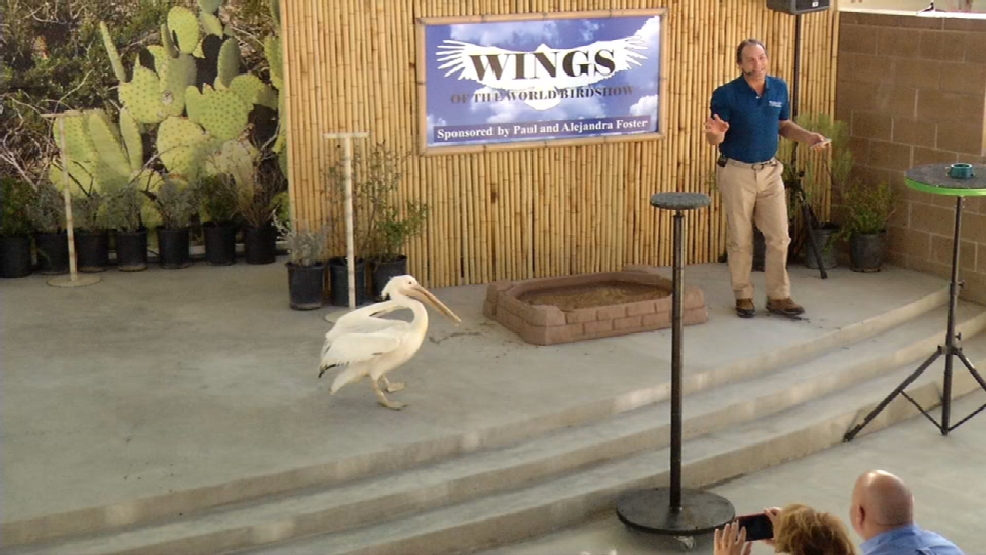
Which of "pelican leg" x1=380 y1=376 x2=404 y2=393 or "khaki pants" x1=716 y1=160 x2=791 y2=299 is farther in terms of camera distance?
"khaki pants" x1=716 y1=160 x2=791 y2=299

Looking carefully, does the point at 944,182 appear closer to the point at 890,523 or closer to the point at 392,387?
the point at 392,387

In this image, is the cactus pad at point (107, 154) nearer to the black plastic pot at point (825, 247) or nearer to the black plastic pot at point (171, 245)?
the black plastic pot at point (171, 245)

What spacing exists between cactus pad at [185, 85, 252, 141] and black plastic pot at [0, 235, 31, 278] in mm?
1502

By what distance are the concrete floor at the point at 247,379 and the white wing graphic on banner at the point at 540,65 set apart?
138 centimetres

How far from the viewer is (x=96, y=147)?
977 cm

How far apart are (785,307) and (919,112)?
6.32 ft

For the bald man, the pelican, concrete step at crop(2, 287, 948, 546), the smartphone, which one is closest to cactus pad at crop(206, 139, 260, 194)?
the pelican

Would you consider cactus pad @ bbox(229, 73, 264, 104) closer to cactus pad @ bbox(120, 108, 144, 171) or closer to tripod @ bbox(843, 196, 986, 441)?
cactus pad @ bbox(120, 108, 144, 171)

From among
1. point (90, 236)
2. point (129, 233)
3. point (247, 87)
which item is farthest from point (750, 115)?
point (90, 236)

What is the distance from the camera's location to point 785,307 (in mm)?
8383

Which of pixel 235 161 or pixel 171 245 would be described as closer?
pixel 171 245

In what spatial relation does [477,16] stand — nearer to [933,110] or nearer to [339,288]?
[339,288]

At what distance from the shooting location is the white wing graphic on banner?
8656 mm

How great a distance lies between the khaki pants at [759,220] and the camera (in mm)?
8281
